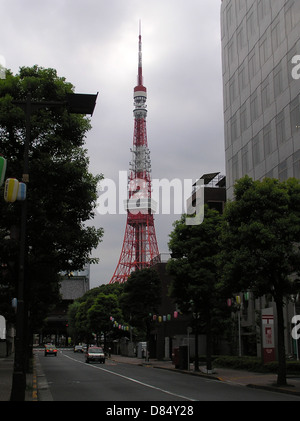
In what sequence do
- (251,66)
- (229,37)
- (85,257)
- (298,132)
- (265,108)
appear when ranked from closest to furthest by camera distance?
1. (85,257)
2. (298,132)
3. (265,108)
4. (251,66)
5. (229,37)

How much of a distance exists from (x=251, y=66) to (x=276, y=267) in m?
24.8

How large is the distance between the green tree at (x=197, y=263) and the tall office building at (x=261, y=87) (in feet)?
21.5

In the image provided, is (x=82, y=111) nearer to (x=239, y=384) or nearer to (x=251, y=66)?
(x=239, y=384)

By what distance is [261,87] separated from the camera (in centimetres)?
4012

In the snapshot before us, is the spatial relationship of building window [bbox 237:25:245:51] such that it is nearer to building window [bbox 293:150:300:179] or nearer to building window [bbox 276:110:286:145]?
building window [bbox 276:110:286:145]

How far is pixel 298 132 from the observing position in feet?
108

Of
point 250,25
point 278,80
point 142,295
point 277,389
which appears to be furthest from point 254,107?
point 277,389

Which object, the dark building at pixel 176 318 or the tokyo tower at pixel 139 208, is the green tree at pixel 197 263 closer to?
the dark building at pixel 176 318

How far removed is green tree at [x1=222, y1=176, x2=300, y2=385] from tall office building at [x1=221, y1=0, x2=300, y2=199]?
11.2 metres

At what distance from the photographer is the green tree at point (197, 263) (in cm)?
3247

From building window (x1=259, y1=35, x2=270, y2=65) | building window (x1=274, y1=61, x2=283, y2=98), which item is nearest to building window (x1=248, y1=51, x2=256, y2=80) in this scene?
building window (x1=259, y1=35, x2=270, y2=65)

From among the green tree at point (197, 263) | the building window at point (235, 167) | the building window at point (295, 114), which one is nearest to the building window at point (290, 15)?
the building window at point (295, 114)

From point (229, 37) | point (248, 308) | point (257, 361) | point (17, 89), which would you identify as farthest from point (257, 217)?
point (229, 37)

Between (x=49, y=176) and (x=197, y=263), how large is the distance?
14.1 meters
